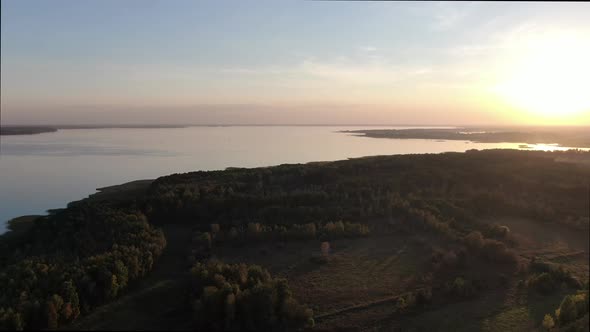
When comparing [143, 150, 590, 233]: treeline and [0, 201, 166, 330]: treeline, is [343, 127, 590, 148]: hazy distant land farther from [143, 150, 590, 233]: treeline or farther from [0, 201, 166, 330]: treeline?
[0, 201, 166, 330]: treeline

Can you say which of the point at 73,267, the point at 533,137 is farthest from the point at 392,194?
the point at 533,137

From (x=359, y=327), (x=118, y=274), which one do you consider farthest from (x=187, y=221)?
(x=359, y=327)

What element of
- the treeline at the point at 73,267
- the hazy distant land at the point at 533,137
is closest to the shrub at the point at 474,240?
the treeline at the point at 73,267

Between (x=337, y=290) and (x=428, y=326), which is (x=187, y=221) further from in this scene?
(x=428, y=326)

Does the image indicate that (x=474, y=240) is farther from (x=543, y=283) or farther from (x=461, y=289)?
(x=461, y=289)

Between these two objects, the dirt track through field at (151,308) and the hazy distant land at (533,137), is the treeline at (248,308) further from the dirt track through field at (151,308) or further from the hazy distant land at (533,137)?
the hazy distant land at (533,137)

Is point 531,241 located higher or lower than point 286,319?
Answer: higher

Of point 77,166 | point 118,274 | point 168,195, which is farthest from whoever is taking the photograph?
point 77,166
